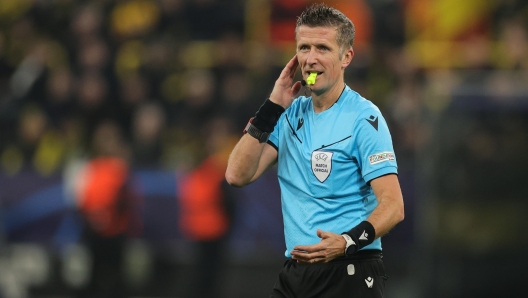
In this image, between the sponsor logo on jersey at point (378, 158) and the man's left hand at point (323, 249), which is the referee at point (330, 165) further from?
the man's left hand at point (323, 249)

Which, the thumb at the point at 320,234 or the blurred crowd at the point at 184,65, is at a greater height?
the blurred crowd at the point at 184,65

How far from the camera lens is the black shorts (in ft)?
14.9

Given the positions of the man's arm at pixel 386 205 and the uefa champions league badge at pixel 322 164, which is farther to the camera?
the uefa champions league badge at pixel 322 164

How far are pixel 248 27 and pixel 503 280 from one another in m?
5.73

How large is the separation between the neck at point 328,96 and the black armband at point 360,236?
767 mm

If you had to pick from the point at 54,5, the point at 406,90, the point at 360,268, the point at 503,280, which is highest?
the point at 54,5

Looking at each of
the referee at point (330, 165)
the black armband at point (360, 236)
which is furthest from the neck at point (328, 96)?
the black armband at point (360, 236)

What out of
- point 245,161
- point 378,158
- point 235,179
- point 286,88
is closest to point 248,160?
point 245,161

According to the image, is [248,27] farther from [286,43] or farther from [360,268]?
[360,268]

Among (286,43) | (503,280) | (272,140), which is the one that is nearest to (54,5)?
(286,43)

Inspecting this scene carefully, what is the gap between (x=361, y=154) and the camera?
→ 14.6 ft

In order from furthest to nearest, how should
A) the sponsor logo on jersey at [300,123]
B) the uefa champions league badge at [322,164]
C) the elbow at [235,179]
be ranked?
the elbow at [235,179]
the sponsor logo on jersey at [300,123]
the uefa champions league badge at [322,164]

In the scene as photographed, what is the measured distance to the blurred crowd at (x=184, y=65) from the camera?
11.5 meters

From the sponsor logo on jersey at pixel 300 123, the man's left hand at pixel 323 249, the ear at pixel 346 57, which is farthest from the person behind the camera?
the sponsor logo on jersey at pixel 300 123
